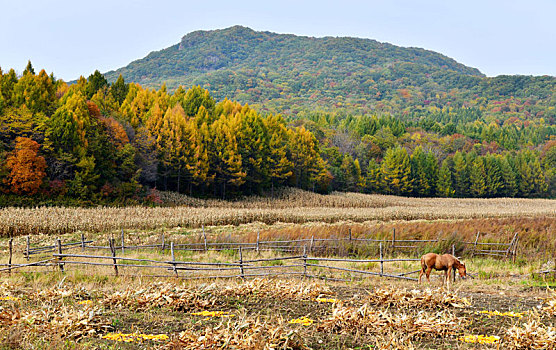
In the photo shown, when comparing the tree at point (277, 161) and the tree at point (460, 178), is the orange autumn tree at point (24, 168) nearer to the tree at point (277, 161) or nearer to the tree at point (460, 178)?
the tree at point (277, 161)

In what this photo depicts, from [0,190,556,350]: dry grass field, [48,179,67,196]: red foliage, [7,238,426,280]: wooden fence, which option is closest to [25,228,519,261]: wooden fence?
[0,190,556,350]: dry grass field

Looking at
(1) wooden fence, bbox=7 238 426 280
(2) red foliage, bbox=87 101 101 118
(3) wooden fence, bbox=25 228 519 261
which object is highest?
(2) red foliage, bbox=87 101 101 118

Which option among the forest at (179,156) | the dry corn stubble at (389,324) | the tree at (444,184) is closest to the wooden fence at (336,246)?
the dry corn stubble at (389,324)

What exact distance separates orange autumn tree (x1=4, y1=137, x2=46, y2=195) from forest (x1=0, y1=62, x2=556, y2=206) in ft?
0.29

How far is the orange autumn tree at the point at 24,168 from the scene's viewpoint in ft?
114

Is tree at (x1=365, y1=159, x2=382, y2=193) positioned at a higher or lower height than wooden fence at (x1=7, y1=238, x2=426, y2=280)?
lower

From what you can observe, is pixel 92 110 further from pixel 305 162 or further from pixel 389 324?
pixel 389 324

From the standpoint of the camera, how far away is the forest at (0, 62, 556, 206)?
37.5 m

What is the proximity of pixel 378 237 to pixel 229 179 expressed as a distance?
105ft

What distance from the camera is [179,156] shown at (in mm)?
49125

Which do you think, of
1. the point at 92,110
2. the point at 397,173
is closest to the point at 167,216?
the point at 92,110

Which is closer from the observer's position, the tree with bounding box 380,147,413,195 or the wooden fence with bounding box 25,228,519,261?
the wooden fence with bounding box 25,228,519,261

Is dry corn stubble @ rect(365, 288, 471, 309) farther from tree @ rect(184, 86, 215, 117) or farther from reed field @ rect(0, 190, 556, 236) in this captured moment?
tree @ rect(184, 86, 215, 117)

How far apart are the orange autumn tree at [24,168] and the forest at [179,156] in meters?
0.09
